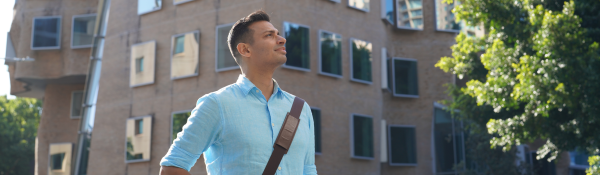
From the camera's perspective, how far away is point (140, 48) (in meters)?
20.0

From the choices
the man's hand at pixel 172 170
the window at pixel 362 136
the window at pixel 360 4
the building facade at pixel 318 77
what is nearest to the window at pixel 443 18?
the building facade at pixel 318 77

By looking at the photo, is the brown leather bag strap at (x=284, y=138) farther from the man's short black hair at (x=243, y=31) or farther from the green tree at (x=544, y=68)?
the green tree at (x=544, y=68)

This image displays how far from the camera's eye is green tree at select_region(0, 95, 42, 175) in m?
41.2

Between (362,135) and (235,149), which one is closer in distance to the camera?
(235,149)

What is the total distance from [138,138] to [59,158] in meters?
8.85

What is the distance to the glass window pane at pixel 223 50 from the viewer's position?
18.1 m

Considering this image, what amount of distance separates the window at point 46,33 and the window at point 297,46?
1224 cm

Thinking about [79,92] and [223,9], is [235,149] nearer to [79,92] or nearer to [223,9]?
[223,9]

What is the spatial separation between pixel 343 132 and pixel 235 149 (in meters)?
16.5

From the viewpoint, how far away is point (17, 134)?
43156 mm

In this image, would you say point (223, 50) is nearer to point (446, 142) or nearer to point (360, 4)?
→ point (360, 4)

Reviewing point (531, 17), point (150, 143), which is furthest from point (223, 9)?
point (531, 17)

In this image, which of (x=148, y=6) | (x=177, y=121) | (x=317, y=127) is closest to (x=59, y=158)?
(x=148, y=6)

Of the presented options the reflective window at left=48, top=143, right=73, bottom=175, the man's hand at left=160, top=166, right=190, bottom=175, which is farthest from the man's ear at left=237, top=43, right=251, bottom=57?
the reflective window at left=48, top=143, right=73, bottom=175
